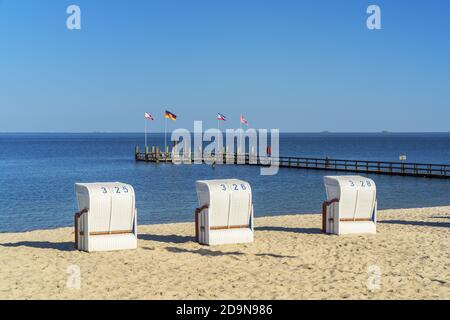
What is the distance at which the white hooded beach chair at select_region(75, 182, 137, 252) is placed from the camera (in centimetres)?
1251

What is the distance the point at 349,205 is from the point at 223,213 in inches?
134

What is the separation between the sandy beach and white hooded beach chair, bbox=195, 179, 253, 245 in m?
0.30

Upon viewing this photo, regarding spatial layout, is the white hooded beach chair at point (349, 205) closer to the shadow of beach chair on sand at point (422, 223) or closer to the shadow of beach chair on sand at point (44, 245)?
the shadow of beach chair on sand at point (422, 223)

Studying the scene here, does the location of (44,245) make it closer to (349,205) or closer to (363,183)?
(349,205)

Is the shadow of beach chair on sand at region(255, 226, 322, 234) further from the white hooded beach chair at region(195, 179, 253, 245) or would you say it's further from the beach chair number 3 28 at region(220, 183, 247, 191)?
the beach chair number 3 28 at region(220, 183, 247, 191)

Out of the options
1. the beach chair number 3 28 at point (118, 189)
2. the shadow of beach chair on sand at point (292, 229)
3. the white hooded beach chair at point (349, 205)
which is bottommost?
the shadow of beach chair on sand at point (292, 229)

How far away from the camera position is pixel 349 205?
14828 mm

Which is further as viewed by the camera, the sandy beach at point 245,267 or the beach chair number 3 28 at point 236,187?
the beach chair number 3 28 at point 236,187

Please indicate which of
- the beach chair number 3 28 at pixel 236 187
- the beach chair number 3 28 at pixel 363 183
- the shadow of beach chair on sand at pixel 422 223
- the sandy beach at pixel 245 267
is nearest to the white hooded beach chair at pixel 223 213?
the beach chair number 3 28 at pixel 236 187

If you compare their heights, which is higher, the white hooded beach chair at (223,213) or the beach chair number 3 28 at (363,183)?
the beach chair number 3 28 at (363,183)

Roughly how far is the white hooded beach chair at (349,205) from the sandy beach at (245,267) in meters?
0.36

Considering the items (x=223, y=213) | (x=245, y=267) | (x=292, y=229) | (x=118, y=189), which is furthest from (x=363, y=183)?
(x=118, y=189)

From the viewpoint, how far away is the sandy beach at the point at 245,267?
9320 mm

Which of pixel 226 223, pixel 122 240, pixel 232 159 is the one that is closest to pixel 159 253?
pixel 122 240
